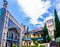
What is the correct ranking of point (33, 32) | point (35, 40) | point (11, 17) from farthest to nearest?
point (33, 32) < point (35, 40) < point (11, 17)

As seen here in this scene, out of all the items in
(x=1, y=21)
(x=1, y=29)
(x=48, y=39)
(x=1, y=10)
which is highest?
(x=1, y=10)

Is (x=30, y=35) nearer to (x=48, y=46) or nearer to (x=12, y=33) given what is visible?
(x=12, y=33)

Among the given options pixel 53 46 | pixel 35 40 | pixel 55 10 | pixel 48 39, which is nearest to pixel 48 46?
pixel 53 46

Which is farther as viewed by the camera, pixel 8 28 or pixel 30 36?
pixel 30 36

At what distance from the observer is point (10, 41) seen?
4122cm

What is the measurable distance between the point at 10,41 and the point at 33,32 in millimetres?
13981

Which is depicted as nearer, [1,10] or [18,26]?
[1,10]

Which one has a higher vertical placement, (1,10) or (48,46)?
(1,10)

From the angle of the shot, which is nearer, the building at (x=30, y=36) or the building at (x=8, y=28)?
the building at (x=8, y=28)

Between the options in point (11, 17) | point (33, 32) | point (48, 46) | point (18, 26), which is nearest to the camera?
point (48, 46)

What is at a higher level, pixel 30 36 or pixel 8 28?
pixel 8 28

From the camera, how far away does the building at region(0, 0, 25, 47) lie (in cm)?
3353

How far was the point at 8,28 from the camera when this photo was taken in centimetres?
3653

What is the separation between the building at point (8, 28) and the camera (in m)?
33.5
